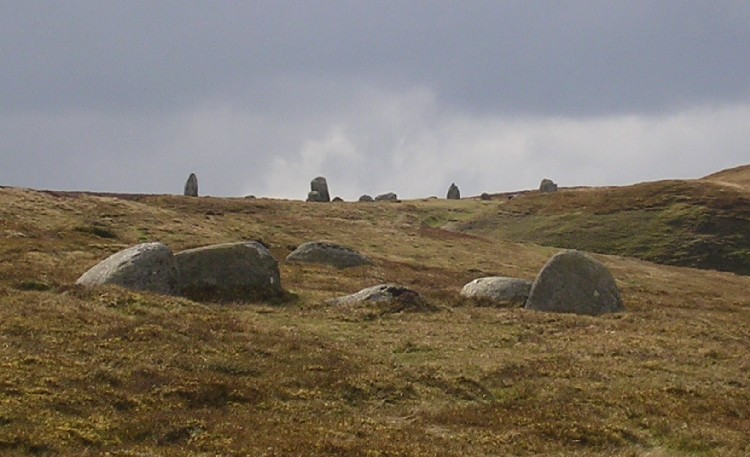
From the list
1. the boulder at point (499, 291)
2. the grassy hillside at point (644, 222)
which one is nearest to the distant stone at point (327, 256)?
the boulder at point (499, 291)

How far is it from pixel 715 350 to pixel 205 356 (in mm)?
18858

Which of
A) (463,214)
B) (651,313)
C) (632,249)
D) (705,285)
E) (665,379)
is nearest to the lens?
(665,379)

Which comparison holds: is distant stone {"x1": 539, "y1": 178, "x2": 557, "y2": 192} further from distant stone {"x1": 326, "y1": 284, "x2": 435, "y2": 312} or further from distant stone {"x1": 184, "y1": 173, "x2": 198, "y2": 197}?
distant stone {"x1": 326, "y1": 284, "x2": 435, "y2": 312}

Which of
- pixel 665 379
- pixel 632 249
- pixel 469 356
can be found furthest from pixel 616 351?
pixel 632 249

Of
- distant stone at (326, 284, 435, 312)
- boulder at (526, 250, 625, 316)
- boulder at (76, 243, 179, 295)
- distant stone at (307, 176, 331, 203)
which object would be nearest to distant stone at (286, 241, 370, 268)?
distant stone at (326, 284, 435, 312)

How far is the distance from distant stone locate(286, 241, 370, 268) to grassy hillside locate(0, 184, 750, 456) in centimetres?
1109

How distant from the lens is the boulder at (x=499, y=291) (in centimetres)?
3828

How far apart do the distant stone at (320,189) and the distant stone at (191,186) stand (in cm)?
1812

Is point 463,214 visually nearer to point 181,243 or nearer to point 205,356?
point 181,243

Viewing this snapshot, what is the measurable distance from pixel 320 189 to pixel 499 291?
291 ft

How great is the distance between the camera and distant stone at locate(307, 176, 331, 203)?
407 ft

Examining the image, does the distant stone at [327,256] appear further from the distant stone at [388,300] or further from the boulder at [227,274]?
the distant stone at [388,300]

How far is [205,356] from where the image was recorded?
21.2 metres

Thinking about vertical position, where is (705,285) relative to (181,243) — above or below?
below
